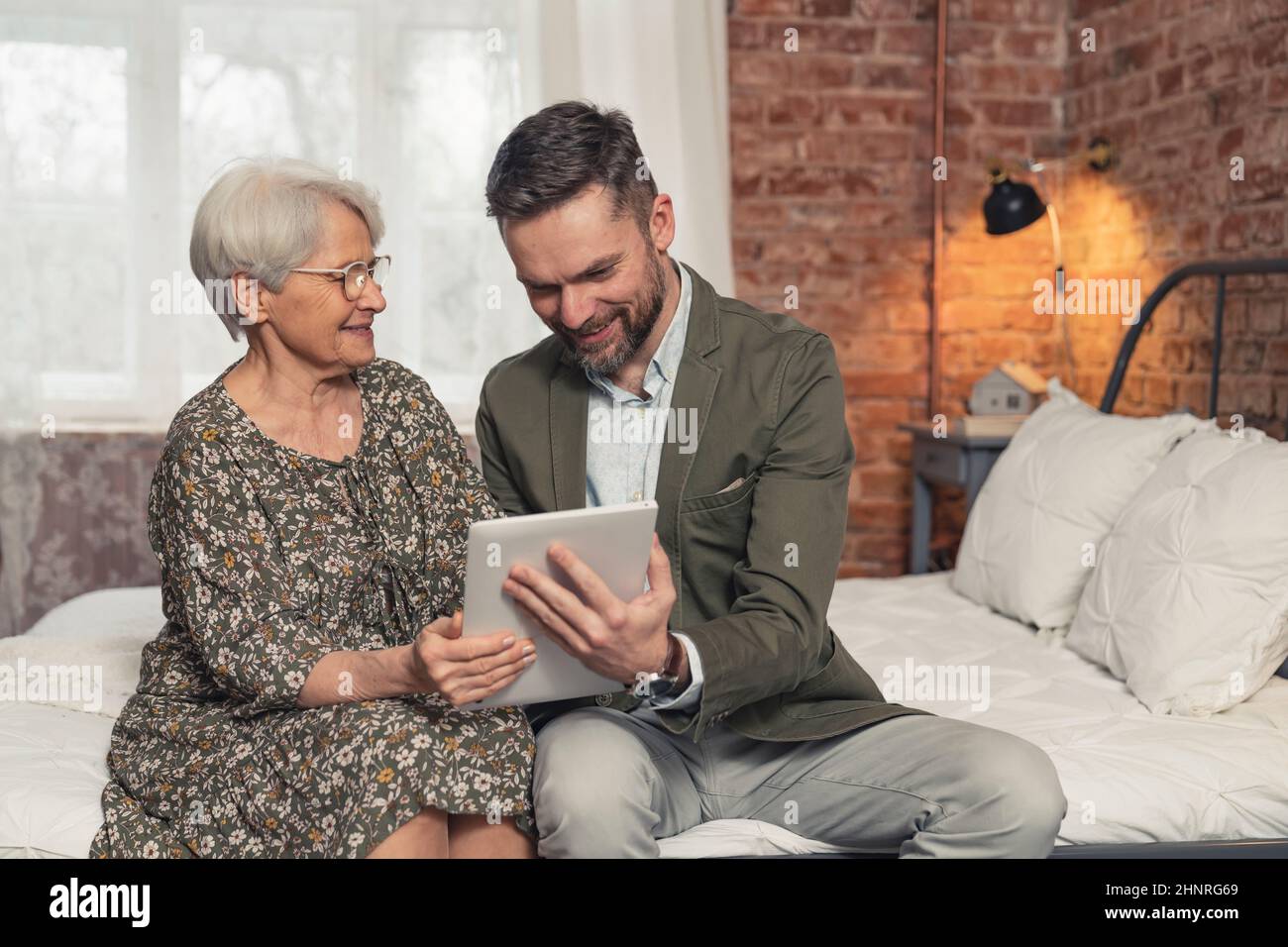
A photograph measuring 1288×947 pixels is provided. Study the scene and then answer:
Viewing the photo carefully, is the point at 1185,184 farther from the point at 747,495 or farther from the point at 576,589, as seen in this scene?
the point at 576,589

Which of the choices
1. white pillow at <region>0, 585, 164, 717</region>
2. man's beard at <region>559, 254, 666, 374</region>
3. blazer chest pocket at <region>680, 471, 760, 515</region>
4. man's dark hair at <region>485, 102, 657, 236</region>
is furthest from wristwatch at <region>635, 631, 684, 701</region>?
white pillow at <region>0, 585, 164, 717</region>

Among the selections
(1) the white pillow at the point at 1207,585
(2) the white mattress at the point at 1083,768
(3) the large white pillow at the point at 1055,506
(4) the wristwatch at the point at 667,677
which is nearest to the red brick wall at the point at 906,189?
(3) the large white pillow at the point at 1055,506

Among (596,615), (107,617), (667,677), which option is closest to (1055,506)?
(667,677)

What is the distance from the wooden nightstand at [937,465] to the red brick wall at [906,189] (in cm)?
24

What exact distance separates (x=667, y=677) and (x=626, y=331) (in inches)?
18.0

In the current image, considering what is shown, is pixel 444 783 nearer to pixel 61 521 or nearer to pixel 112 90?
pixel 61 521

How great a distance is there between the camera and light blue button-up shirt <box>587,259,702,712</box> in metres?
1.68

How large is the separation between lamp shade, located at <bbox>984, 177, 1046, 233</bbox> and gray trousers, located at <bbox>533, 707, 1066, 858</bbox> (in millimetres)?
2117

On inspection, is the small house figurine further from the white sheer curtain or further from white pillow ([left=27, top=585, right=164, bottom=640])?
white pillow ([left=27, top=585, right=164, bottom=640])

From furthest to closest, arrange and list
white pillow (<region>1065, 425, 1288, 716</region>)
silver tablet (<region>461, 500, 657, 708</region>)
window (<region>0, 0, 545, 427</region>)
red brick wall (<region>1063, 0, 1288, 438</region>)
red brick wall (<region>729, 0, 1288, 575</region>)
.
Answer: red brick wall (<region>729, 0, 1288, 575</region>) → window (<region>0, 0, 545, 427</region>) → red brick wall (<region>1063, 0, 1288, 438</region>) → white pillow (<region>1065, 425, 1288, 716</region>) → silver tablet (<region>461, 500, 657, 708</region>)

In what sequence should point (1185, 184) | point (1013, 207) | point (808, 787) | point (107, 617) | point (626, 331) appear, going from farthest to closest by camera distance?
1. point (1013, 207)
2. point (1185, 184)
3. point (107, 617)
4. point (626, 331)
5. point (808, 787)

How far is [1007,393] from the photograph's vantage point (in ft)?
11.2

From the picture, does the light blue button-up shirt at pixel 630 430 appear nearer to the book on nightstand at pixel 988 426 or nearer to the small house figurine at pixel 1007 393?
the book on nightstand at pixel 988 426
